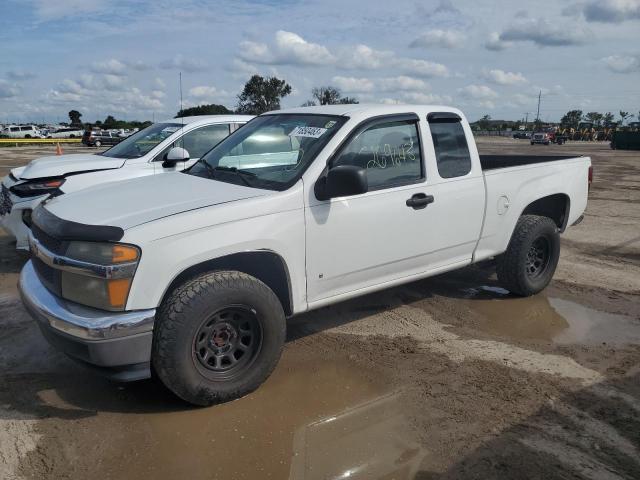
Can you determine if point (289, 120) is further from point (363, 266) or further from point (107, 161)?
point (107, 161)

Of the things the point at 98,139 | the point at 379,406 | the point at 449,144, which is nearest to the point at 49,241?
the point at 379,406

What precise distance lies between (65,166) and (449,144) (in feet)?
15.0

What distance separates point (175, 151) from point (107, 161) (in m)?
1.38

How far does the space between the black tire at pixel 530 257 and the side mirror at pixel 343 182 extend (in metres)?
2.33

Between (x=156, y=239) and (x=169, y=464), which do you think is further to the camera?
(x=156, y=239)

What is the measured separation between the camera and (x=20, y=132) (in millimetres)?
59000

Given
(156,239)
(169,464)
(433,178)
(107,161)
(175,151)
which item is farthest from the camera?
(107,161)

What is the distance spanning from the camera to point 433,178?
4434 mm

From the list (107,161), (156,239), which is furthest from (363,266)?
(107,161)

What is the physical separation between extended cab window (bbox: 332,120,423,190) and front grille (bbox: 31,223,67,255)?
1850 mm

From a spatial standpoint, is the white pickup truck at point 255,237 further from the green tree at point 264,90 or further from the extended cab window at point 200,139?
the green tree at point 264,90

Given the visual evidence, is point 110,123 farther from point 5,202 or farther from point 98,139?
point 5,202

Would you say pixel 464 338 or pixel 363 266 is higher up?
pixel 363 266

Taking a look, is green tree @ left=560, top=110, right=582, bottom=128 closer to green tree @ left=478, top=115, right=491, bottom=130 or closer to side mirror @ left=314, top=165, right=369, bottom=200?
green tree @ left=478, top=115, right=491, bottom=130
